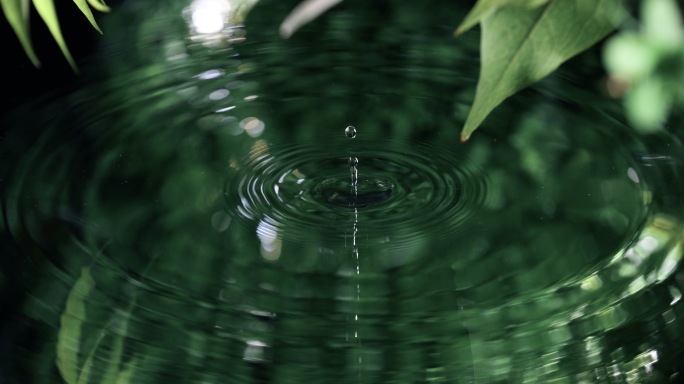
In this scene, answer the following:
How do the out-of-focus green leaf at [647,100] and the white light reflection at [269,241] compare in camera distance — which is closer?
the out-of-focus green leaf at [647,100]

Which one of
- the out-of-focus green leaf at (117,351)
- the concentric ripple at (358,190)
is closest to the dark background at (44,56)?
the concentric ripple at (358,190)

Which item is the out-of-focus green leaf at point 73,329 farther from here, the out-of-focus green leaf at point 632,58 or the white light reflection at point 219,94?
the out-of-focus green leaf at point 632,58

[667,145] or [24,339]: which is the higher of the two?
[667,145]

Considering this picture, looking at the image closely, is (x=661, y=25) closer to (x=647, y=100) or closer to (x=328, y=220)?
(x=647, y=100)

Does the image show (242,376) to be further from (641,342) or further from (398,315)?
(641,342)

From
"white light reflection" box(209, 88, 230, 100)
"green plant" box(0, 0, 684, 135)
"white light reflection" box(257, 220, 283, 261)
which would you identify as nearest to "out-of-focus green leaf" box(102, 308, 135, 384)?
"white light reflection" box(257, 220, 283, 261)

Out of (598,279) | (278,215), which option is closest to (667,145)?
(598,279)
